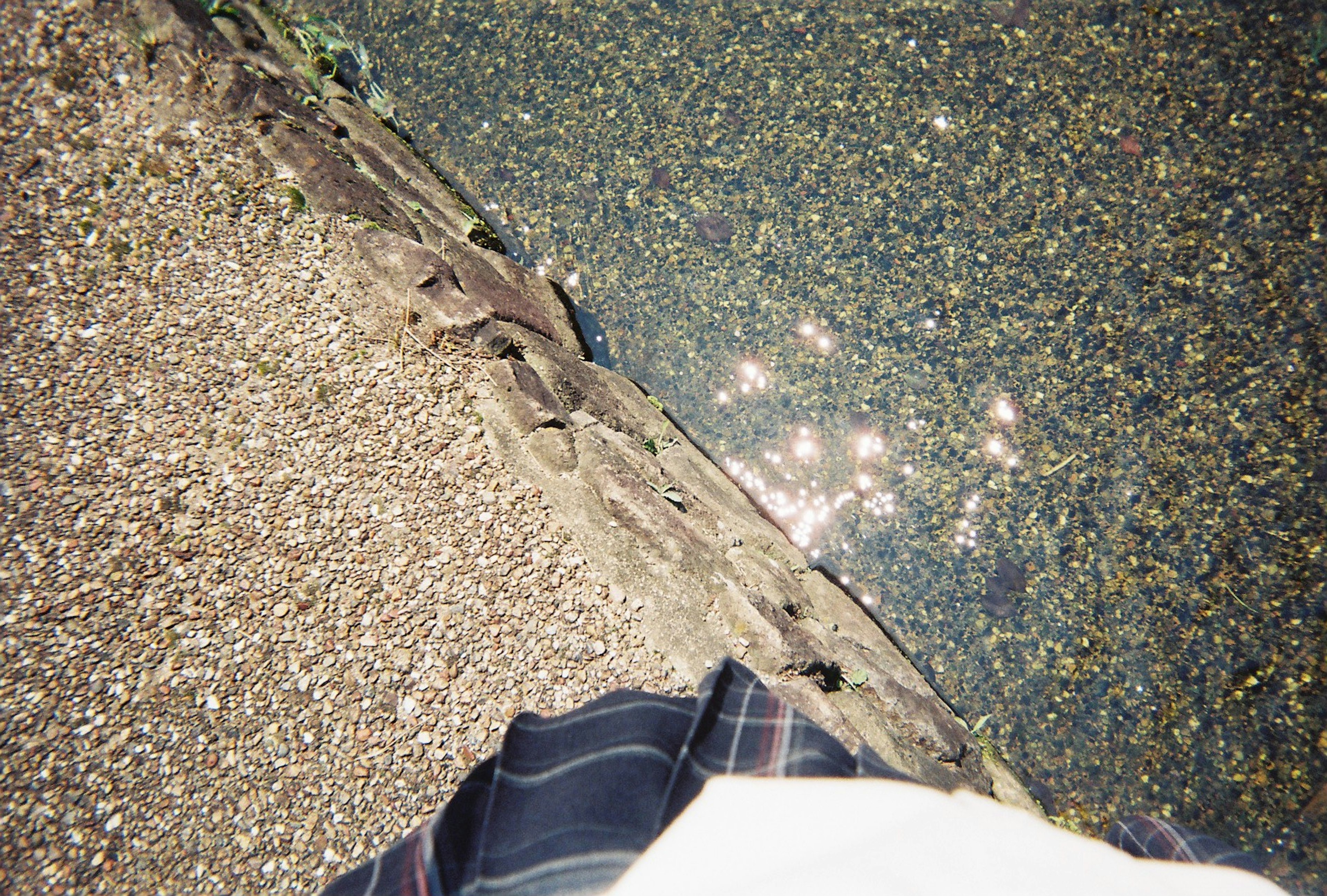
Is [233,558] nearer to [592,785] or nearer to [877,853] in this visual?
[592,785]

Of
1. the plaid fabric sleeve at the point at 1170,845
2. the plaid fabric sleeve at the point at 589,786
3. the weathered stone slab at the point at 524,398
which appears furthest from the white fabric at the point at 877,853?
the weathered stone slab at the point at 524,398

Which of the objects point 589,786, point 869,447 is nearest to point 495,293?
point 869,447

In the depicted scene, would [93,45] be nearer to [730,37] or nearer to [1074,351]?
[730,37]

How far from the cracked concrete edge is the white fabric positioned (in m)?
0.65

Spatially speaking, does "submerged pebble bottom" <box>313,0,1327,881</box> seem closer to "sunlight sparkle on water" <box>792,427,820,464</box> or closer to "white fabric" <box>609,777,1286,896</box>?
"sunlight sparkle on water" <box>792,427,820,464</box>

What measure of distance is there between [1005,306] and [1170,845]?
5.47 ft

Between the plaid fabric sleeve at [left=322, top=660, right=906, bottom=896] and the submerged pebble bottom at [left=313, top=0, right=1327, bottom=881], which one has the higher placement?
the submerged pebble bottom at [left=313, top=0, right=1327, bottom=881]

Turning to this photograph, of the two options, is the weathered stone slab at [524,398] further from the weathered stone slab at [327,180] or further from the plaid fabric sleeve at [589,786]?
the plaid fabric sleeve at [589,786]

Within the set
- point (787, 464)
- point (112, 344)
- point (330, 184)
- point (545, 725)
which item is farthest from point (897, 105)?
point (112, 344)

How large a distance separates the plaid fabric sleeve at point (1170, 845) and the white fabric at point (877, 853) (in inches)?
9.0

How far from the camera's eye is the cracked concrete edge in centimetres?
158

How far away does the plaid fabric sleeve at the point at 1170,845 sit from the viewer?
1109 millimetres

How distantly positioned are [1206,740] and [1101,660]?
0.30 m

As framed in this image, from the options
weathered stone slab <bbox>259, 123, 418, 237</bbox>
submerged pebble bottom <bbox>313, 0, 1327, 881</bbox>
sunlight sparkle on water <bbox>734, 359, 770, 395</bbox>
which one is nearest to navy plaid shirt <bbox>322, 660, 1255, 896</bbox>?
submerged pebble bottom <bbox>313, 0, 1327, 881</bbox>
